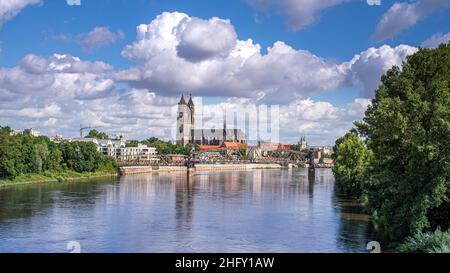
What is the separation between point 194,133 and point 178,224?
A: 140 meters

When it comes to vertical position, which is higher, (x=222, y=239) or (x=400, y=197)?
(x=400, y=197)

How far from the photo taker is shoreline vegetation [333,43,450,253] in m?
17.5

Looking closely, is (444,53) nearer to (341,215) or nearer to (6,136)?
(341,215)

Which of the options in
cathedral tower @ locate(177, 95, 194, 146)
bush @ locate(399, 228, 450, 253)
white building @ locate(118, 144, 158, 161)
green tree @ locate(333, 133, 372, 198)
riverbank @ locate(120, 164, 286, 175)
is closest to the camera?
bush @ locate(399, 228, 450, 253)

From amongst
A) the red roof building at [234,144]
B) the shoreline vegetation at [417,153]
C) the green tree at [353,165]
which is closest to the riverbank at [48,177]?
the green tree at [353,165]

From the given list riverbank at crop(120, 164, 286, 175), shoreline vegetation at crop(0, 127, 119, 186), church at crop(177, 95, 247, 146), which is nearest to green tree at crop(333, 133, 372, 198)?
shoreline vegetation at crop(0, 127, 119, 186)

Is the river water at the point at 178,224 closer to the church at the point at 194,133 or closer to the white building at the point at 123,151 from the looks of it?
the white building at the point at 123,151

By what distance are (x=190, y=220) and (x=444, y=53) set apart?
14494 millimetres

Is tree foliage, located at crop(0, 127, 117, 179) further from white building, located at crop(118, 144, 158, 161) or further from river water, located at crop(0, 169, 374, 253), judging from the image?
white building, located at crop(118, 144, 158, 161)

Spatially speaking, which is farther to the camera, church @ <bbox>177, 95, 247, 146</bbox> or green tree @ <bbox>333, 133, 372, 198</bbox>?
church @ <bbox>177, 95, 247, 146</bbox>

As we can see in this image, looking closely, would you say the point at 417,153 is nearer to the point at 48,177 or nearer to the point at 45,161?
the point at 48,177

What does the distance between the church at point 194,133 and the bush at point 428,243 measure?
13304cm

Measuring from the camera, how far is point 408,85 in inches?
816
